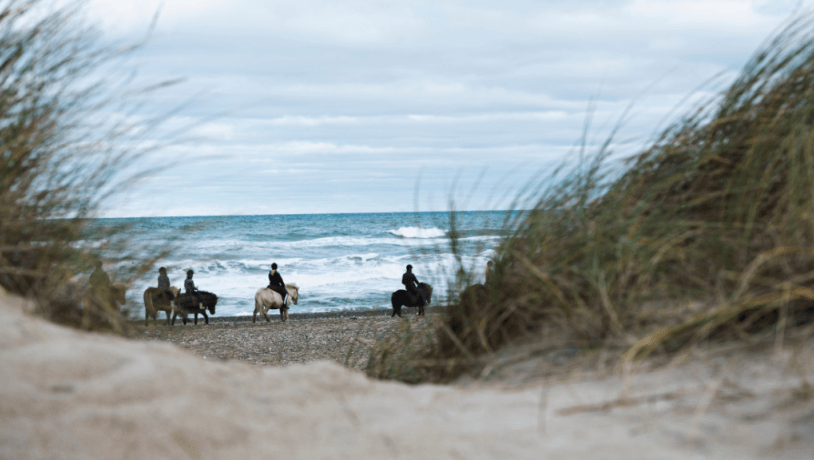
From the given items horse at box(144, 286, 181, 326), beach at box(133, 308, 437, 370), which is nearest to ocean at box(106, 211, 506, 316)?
horse at box(144, 286, 181, 326)

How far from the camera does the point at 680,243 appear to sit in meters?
2.02

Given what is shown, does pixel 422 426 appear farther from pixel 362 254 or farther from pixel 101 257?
pixel 362 254

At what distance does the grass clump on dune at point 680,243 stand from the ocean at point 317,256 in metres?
0.24

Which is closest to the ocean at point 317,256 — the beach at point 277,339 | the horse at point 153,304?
the horse at point 153,304

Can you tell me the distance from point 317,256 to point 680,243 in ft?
89.1

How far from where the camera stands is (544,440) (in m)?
1.29

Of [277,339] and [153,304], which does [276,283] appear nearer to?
[277,339]

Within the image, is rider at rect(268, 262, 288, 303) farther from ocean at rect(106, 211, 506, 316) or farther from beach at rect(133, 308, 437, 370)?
ocean at rect(106, 211, 506, 316)

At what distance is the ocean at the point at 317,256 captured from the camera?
246 cm

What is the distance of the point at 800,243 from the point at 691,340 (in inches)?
17.6

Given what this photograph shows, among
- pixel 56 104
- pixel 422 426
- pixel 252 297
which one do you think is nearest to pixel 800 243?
pixel 422 426

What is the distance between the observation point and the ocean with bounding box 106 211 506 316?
246 cm

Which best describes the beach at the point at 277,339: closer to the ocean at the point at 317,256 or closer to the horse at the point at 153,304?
the ocean at the point at 317,256

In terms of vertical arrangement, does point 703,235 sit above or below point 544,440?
above
